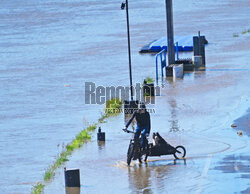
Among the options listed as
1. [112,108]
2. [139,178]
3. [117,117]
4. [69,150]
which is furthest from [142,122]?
[112,108]

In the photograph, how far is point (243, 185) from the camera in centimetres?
1352

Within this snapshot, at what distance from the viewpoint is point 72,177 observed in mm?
14008

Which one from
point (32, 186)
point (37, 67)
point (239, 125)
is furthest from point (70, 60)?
point (32, 186)

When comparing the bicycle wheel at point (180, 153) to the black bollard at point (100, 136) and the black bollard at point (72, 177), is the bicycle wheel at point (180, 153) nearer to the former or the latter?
the black bollard at point (100, 136)

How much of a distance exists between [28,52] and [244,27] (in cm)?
1601

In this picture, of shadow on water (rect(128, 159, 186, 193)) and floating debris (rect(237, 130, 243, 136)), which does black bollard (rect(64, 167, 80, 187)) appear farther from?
floating debris (rect(237, 130, 243, 136))

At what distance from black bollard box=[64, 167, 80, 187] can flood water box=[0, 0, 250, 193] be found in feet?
0.82

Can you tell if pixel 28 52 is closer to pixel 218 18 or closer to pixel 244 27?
pixel 244 27

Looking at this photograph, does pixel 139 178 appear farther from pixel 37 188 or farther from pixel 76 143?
pixel 76 143

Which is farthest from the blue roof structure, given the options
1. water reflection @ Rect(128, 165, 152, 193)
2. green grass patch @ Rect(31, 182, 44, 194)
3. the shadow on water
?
green grass patch @ Rect(31, 182, 44, 194)

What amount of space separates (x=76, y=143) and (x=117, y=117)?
3.68 meters

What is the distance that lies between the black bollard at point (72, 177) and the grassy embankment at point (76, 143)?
2.14ft

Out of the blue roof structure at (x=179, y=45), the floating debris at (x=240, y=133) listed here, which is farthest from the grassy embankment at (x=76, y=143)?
the blue roof structure at (x=179, y=45)

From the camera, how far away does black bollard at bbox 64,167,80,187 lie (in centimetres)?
1397
